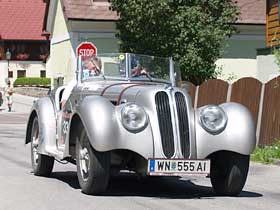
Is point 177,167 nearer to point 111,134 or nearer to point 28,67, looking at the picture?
point 111,134

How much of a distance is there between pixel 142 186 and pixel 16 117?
23442 mm

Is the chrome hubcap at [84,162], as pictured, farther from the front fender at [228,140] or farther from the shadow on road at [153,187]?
the front fender at [228,140]

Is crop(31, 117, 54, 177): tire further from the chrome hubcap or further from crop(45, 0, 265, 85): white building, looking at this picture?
crop(45, 0, 265, 85): white building

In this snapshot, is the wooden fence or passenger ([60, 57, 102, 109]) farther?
the wooden fence

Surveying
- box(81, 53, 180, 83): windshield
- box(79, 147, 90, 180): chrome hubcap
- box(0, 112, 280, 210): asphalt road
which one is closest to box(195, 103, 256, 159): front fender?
box(0, 112, 280, 210): asphalt road

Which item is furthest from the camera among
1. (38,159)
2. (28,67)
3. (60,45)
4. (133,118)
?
(28,67)

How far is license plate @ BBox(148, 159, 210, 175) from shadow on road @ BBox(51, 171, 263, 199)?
2.37 feet

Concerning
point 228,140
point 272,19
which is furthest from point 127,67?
point 272,19

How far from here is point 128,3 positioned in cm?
2591

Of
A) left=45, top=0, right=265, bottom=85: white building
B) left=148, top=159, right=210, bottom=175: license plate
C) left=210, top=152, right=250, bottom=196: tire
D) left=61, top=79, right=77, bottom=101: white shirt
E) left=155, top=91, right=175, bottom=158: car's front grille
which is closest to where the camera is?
left=148, top=159, right=210, bottom=175: license plate

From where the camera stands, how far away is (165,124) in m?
9.35

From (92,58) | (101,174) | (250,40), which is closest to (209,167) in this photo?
(101,174)

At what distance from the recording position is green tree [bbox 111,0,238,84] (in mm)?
25875

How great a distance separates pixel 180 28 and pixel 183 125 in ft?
57.2
